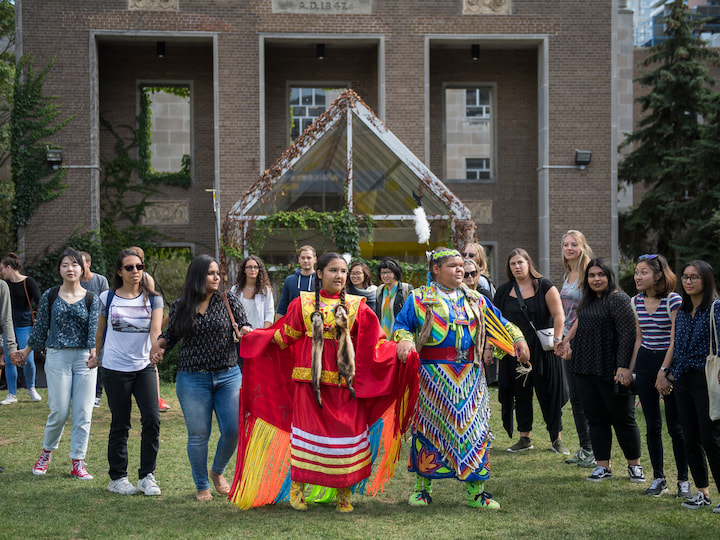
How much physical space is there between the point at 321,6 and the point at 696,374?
50.9 ft

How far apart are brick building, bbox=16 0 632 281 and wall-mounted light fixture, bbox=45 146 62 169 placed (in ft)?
1.08

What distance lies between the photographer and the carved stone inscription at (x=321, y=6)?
18594 millimetres

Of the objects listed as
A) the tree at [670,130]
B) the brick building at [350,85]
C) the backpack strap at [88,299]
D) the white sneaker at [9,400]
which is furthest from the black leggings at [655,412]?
the tree at [670,130]

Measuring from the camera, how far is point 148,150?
19.7m

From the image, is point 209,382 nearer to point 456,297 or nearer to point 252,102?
point 456,297

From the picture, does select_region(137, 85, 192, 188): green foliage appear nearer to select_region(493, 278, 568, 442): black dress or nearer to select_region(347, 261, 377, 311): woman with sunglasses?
select_region(347, 261, 377, 311): woman with sunglasses

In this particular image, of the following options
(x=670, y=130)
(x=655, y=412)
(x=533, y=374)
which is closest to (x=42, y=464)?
(x=533, y=374)

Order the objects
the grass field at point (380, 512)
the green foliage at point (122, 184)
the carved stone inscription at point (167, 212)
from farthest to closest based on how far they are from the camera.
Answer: the carved stone inscription at point (167, 212), the green foliage at point (122, 184), the grass field at point (380, 512)

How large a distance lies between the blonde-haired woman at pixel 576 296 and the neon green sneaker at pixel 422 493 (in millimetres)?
1911

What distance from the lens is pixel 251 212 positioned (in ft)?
45.0

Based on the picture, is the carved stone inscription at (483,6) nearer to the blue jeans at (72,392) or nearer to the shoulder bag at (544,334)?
the shoulder bag at (544,334)

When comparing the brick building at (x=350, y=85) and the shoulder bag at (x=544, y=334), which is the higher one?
the brick building at (x=350, y=85)

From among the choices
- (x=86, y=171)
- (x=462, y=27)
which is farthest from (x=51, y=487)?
(x=462, y=27)

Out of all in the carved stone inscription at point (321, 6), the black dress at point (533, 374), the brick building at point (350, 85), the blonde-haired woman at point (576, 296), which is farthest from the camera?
the carved stone inscription at point (321, 6)
